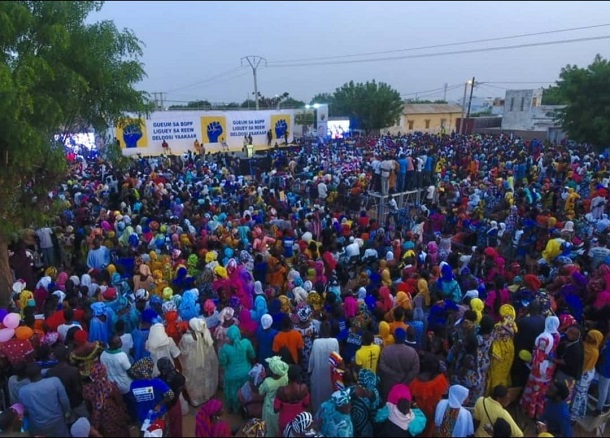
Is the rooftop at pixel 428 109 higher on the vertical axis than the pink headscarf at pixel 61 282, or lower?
higher

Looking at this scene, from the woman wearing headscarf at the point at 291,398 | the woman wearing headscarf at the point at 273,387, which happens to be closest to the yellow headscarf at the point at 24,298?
the woman wearing headscarf at the point at 273,387

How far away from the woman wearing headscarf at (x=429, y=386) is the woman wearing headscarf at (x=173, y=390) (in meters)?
2.14

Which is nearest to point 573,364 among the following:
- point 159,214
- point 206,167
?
point 159,214

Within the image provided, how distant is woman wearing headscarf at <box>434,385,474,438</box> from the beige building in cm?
4329

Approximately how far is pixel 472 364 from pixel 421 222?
6351 mm

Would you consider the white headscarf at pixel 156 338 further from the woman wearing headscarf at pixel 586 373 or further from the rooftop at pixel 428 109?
the rooftop at pixel 428 109

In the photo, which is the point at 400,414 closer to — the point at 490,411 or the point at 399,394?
the point at 399,394

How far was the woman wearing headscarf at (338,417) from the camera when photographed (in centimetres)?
372

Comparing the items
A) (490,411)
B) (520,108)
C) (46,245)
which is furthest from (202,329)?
(520,108)

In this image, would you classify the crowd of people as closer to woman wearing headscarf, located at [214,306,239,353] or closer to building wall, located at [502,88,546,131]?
woman wearing headscarf, located at [214,306,239,353]

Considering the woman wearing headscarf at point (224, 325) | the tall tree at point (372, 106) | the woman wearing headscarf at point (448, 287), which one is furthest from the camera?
the tall tree at point (372, 106)

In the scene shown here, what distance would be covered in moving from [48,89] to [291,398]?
202 inches

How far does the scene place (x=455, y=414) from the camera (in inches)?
151

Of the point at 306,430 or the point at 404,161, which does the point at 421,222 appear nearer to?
the point at 404,161
